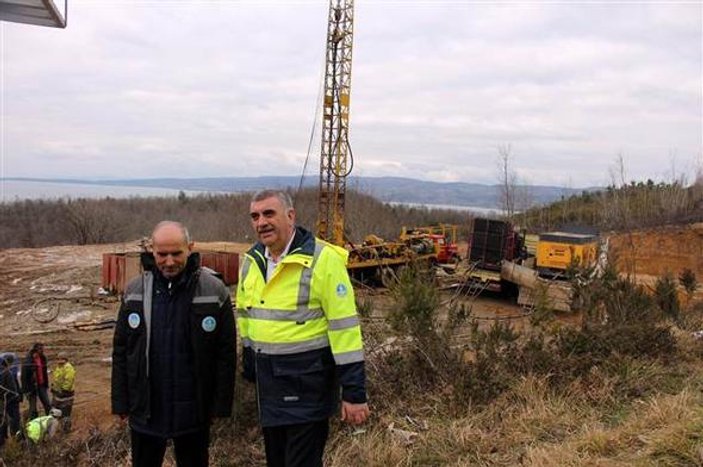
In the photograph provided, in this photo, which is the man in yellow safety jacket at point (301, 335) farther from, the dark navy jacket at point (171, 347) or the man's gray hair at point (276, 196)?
the dark navy jacket at point (171, 347)

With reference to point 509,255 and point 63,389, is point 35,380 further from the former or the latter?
point 509,255

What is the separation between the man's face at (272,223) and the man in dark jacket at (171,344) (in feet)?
1.56

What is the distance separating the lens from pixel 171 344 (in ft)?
11.3

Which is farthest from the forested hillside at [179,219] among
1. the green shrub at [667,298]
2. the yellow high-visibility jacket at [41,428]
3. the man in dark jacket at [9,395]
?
the yellow high-visibility jacket at [41,428]

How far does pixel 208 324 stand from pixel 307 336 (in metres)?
0.62

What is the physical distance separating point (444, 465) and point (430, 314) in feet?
6.72

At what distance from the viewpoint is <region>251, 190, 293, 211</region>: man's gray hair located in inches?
129

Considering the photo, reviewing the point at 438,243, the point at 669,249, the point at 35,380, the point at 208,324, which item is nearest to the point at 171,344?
the point at 208,324

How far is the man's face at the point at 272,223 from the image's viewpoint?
3.22 m

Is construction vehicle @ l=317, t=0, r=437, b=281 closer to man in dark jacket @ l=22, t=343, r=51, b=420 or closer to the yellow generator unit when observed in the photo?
the yellow generator unit

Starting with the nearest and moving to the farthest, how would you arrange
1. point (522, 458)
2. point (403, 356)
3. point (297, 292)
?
point (297, 292) → point (522, 458) → point (403, 356)

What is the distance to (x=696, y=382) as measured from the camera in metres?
5.64

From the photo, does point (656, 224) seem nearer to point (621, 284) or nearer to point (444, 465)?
point (621, 284)

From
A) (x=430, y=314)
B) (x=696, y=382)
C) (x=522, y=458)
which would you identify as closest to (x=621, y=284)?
(x=696, y=382)
